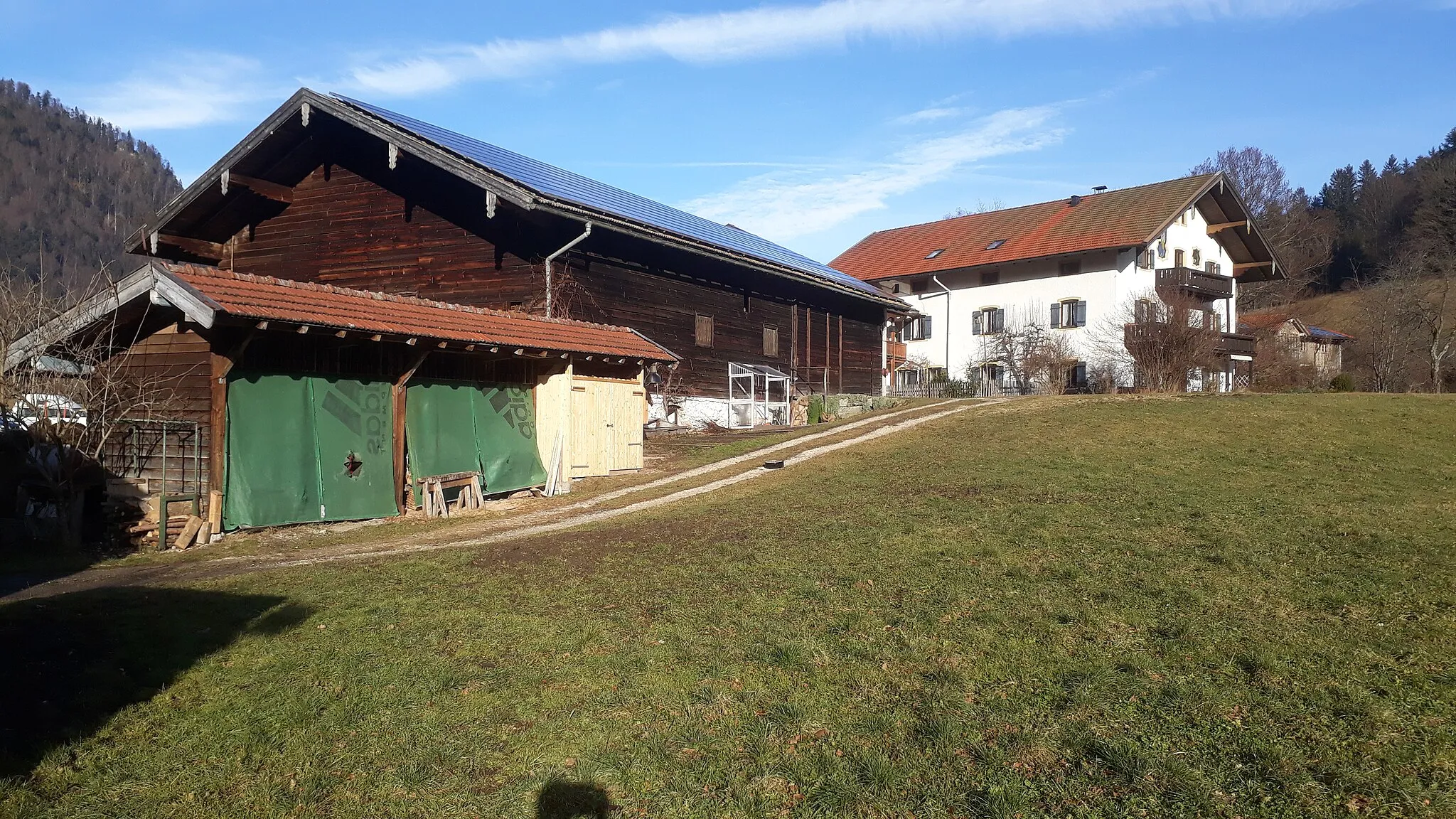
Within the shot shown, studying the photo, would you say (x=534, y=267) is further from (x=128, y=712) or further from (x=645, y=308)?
(x=128, y=712)

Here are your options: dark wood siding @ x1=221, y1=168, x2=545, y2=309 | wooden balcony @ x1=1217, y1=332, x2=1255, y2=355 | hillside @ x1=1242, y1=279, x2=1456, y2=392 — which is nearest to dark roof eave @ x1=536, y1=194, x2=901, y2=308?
dark wood siding @ x1=221, y1=168, x2=545, y2=309

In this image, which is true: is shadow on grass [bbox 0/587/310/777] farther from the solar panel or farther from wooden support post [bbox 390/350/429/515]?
the solar panel

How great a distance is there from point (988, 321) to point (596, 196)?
78.6 feet

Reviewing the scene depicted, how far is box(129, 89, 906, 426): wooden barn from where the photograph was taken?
21094mm

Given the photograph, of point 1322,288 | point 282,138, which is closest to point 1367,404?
point 282,138

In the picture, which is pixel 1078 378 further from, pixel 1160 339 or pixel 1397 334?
pixel 1397 334

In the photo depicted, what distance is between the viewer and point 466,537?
12.3m

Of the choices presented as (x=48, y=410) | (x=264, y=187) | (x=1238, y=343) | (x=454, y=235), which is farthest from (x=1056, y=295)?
(x=48, y=410)

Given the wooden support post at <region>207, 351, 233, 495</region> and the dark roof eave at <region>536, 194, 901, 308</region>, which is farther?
the dark roof eave at <region>536, 194, 901, 308</region>

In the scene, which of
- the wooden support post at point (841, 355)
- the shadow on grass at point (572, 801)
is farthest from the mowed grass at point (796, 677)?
the wooden support post at point (841, 355)

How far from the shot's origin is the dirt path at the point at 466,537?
952 centimetres

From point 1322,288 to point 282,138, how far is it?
72839 millimetres

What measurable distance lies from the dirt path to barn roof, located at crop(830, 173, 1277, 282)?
72.9ft

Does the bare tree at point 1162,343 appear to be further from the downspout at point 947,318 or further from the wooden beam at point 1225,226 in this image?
the downspout at point 947,318
